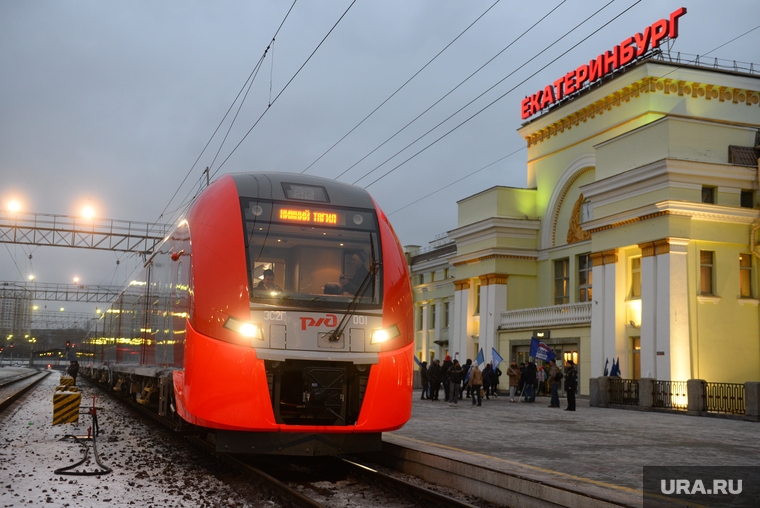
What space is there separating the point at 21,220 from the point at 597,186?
2830cm

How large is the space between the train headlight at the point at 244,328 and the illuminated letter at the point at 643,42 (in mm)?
29320

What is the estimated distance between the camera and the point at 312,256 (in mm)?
10641

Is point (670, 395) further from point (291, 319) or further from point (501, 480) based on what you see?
point (291, 319)

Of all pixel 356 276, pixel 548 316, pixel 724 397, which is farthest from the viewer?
pixel 548 316

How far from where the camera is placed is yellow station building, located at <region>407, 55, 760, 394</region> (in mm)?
29703

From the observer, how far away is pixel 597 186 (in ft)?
109

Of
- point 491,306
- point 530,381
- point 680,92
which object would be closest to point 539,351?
point 530,381

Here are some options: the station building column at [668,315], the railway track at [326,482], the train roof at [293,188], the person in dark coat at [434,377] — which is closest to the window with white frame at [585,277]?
the station building column at [668,315]

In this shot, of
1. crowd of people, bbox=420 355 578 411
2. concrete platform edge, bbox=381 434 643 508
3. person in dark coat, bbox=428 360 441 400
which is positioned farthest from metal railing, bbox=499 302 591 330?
concrete platform edge, bbox=381 434 643 508

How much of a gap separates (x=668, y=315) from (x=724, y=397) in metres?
5.23

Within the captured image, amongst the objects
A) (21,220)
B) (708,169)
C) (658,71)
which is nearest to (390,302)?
(708,169)

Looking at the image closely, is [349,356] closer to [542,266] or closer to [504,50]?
[504,50]

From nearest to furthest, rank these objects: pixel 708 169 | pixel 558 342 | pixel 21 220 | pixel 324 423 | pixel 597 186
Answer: pixel 324 423 → pixel 708 169 → pixel 597 186 → pixel 558 342 → pixel 21 220

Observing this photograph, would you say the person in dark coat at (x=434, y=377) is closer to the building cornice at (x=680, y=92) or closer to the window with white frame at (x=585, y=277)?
the window with white frame at (x=585, y=277)
